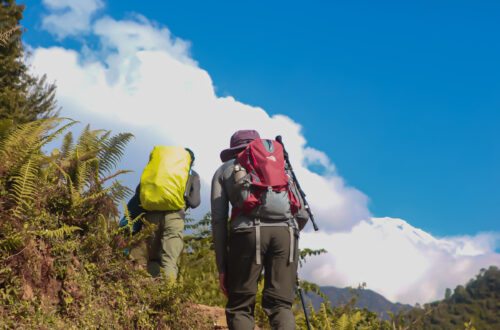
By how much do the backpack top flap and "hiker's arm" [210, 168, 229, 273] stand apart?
363mm

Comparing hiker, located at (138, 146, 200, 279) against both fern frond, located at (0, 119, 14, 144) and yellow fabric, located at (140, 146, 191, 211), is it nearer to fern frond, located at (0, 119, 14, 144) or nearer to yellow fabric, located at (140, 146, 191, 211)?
yellow fabric, located at (140, 146, 191, 211)

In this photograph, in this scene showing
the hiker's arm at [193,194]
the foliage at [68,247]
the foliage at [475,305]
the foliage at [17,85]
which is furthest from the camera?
the foliage at [475,305]

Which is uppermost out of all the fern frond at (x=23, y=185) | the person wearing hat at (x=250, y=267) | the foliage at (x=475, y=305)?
the foliage at (x=475, y=305)

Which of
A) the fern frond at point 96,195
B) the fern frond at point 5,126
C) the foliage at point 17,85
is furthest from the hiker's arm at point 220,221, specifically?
the foliage at point 17,85

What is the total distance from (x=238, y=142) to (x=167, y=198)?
1622 millimetres

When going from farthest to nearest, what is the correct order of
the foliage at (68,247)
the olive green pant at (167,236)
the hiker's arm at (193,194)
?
1. the hiker's arm at (193,194)
2. the olive green pant at (167,236)
3. the foliage at (68,247)

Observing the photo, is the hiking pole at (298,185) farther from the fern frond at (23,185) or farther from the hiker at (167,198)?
the fern frond at (23,185)

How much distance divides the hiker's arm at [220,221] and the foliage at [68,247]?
3.38ft

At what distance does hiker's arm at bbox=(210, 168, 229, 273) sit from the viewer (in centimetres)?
423

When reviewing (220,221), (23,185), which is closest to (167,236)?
(220,221)

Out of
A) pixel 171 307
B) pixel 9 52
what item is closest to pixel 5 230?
pixel 171 307

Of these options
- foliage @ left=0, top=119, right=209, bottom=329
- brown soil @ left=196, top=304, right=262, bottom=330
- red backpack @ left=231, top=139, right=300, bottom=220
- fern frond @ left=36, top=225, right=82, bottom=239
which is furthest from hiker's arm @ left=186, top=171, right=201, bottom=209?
red backpack @ left=231, top=139, right=300, bottom=220

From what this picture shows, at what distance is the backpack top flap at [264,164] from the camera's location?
410 centimetres

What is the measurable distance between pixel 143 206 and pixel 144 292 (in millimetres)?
1277
